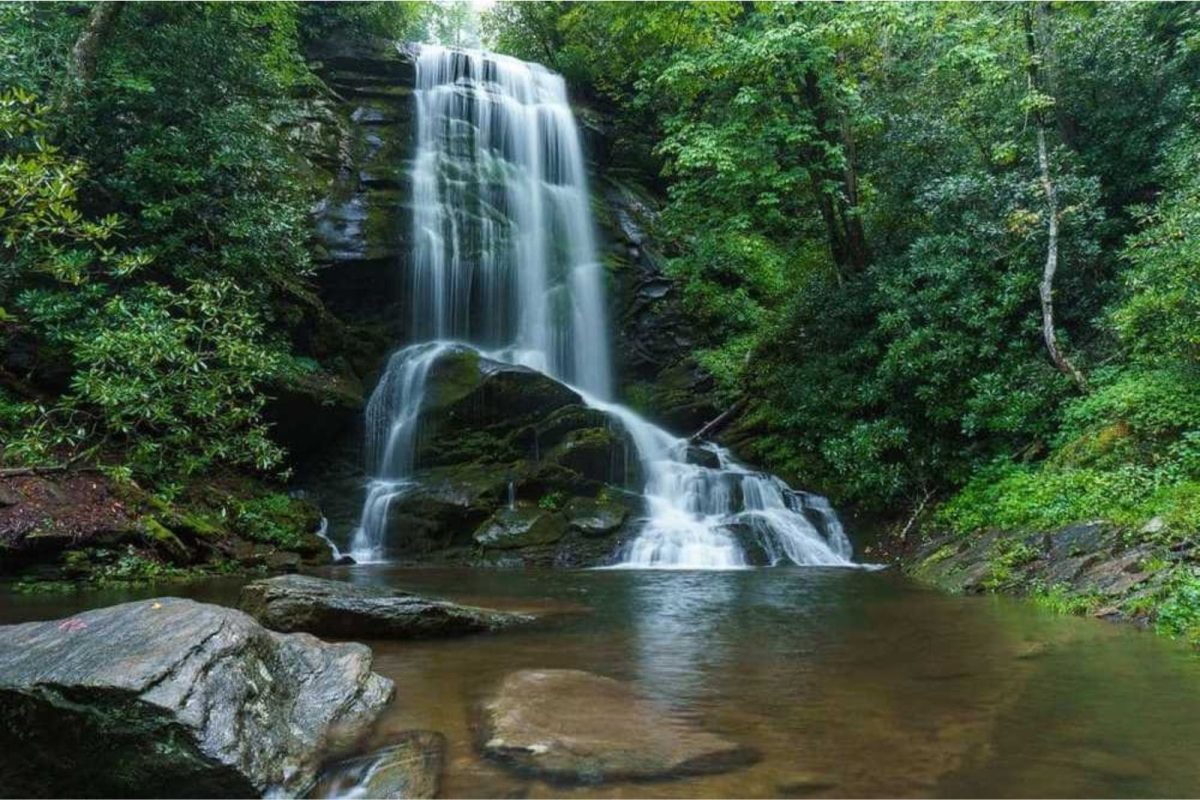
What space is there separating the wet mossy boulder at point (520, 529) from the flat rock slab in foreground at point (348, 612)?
579cm

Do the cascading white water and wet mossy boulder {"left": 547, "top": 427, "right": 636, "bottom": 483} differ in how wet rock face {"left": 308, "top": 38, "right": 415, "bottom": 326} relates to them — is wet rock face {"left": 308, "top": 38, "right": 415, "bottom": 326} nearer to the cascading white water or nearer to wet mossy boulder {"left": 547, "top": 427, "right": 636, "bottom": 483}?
the cascading white water

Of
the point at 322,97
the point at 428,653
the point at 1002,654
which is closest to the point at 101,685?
the point at 428,653

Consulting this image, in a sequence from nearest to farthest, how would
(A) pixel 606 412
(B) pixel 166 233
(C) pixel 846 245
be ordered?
(B) pixel 166 233, (C) pixel 846 245, (A) pixel 606 412

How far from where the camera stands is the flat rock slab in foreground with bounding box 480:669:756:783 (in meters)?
3.48

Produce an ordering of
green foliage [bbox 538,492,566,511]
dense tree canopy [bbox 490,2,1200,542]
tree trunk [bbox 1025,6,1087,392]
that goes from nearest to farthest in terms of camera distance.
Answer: dense tree canopy [bbox 490,2,1200,542], tree trunk [bbox 1025,6,1087,392], green foliage [bbox 538,492,566,511]

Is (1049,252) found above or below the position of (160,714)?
above

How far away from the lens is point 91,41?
10891mm

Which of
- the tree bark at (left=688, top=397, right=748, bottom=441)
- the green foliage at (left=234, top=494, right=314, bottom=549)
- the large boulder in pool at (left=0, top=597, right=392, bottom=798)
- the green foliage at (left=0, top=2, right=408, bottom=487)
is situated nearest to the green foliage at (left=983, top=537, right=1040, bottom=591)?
the large boulder in pool at (left=0, top=597, right=392, bottom=798)

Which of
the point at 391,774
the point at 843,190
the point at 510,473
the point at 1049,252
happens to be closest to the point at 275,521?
the point at 510,473

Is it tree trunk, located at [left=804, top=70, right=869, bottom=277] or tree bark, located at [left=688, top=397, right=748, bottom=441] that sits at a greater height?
tree trunk, located at [left=804, top=70, right=869, bottom=277]

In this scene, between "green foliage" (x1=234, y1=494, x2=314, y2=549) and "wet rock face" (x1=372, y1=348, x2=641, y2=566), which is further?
"wet rock face" (x1=372, y1=348, x2=641, y2=566)

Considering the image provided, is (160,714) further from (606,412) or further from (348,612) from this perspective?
(606,412)

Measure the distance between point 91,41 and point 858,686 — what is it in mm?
12947

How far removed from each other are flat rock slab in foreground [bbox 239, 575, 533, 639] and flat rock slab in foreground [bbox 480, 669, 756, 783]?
177 centimetres
